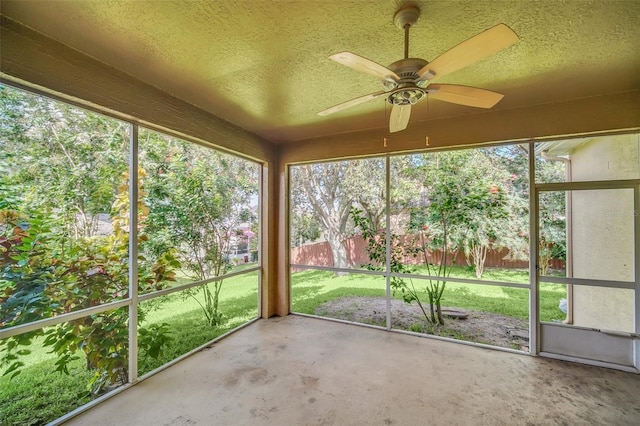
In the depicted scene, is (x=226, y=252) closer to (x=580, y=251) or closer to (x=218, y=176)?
(x=218, y=176)

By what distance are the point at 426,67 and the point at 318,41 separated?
80 centimetres

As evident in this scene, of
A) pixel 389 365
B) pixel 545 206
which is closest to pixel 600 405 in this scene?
pixel 389 365

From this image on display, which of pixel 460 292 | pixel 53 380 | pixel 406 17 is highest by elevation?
pixel 406 17

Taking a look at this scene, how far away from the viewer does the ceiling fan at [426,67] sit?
1187 mm

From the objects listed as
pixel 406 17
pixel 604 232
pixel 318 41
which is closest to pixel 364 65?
pixel 406 17

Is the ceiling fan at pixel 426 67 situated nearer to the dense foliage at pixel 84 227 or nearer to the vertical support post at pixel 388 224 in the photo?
the vertical support post at pixel 388 224

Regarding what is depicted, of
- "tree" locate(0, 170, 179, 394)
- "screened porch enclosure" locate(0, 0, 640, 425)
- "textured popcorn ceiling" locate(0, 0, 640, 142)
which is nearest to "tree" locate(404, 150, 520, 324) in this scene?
"screened porch enclosure" locate(0, 0, 640, 425)

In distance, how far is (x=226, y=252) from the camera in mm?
3648

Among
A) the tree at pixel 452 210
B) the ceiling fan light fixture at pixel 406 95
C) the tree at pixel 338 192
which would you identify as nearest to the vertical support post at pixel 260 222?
the tree at pixel 338 192

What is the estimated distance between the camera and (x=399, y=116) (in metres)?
1.97

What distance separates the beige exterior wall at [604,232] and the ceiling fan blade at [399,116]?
2.31m

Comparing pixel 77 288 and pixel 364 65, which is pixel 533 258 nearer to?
pixel 364 65

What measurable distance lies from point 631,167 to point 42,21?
5119mm

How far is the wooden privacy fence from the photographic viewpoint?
3.20 m
